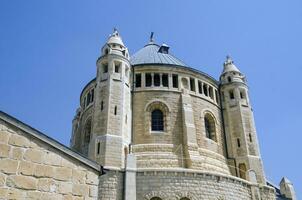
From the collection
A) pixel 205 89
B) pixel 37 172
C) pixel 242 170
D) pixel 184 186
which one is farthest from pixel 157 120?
pixel 37 172

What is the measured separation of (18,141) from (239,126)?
849 inches

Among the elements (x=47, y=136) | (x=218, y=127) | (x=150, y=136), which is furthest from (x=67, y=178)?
(x=218, y=127)

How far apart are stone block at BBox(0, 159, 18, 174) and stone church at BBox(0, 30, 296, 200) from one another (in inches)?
422

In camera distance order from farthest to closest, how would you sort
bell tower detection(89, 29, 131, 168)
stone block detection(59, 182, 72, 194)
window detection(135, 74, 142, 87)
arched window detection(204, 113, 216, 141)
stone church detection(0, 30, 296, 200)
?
window detection(135, 74, 142, 87)
arched window detection(204, 113, 216, 141)
bell tower detection(89, 29, 131, 168)
stone church detection(0, 30, 296, 200)
stone block detection(59, 182, 72, 194)

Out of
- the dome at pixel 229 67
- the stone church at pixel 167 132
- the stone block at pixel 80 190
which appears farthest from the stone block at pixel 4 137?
the dome at pixel 229 67

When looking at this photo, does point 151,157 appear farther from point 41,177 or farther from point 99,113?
point 41,177

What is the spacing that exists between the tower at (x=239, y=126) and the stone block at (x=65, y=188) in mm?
18065

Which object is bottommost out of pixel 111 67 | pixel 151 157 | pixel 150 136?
pixel 151 157

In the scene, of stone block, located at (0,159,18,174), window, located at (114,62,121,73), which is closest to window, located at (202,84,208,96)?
window, located at (114,62,121,73)

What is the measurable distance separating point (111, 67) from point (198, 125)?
7.73 meters

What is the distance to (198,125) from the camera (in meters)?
24.4

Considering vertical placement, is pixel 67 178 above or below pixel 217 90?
below

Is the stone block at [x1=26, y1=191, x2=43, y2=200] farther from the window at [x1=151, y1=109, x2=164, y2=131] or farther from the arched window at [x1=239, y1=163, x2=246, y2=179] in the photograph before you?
the arched window at [x1=239, y1=163, x2=246, y2=179]

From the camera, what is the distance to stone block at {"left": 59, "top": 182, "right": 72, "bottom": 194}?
7.02 m
